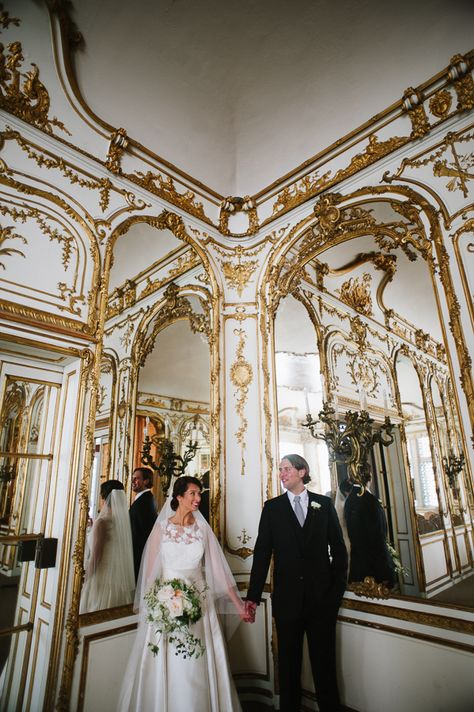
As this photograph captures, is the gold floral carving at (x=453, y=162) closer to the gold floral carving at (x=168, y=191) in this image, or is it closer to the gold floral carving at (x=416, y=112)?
the gold floral carving at (x=416, y=112)

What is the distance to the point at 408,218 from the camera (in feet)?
10.4

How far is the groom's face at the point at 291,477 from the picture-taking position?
2.96 meters

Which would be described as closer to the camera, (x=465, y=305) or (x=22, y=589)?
(x=22, y=589)

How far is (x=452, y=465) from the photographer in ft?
9.03

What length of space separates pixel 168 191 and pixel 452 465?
3.38 m

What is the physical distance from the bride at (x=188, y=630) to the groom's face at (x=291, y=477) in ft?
2.19

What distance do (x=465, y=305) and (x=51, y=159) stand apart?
3.18m

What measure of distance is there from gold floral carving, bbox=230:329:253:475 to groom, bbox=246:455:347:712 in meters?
0.96

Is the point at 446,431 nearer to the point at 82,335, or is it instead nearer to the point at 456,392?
the point at 456,392

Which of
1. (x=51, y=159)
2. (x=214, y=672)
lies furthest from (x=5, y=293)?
(x=214, y=672)

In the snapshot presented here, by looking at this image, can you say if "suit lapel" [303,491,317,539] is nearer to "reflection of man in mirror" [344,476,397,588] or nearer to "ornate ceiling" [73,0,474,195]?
"reflection of man in mirror" [344,476,397,588]

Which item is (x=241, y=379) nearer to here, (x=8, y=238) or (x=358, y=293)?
(x=358, y=293)

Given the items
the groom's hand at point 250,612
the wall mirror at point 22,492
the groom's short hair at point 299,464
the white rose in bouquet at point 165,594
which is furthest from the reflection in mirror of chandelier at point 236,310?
the groom's hand at point 250,612

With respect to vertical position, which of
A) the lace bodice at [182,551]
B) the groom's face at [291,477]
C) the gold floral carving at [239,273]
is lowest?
the lace bodice at [182,551]
